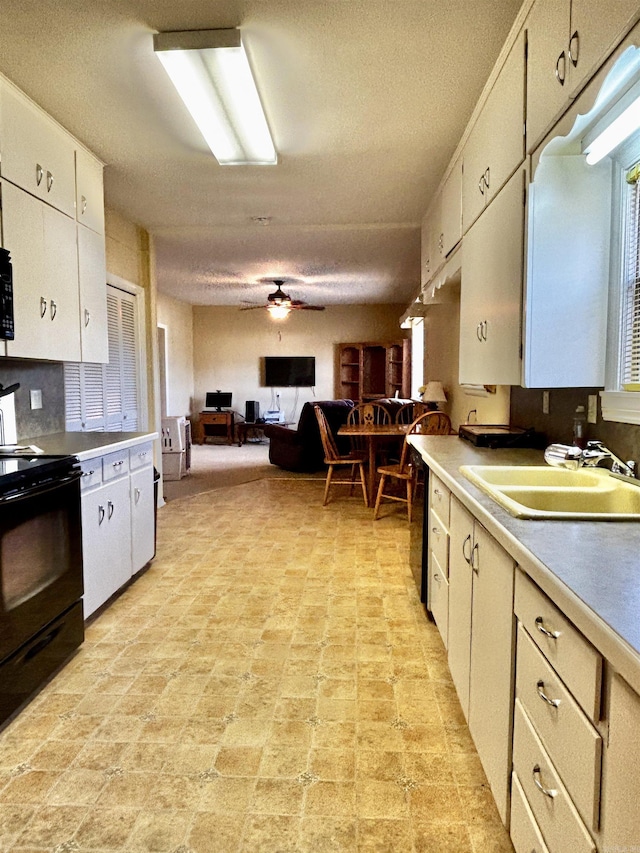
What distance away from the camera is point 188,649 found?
91.2 inches

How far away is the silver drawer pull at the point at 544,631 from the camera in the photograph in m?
0.94

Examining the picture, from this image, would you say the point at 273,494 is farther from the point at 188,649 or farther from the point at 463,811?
the point at 463,811

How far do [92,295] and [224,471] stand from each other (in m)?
3.95

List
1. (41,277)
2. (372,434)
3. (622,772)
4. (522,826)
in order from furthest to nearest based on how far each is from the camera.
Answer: (372,434)
(41,277)
(522,826)
(622,772)

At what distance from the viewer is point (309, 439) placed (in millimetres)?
6520

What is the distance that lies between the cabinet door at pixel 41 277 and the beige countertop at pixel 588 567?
2175 mm

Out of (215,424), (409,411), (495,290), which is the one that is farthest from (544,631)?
(215,424)

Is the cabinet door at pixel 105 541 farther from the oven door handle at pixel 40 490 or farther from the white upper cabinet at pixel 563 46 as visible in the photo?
the white upper cabinet at pixel 563 46

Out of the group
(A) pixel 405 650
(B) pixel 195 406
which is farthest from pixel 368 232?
(B) pixel 195 406

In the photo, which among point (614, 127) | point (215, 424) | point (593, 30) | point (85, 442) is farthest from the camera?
point (215, 424)

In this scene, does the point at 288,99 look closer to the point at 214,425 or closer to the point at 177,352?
the point at 177,352

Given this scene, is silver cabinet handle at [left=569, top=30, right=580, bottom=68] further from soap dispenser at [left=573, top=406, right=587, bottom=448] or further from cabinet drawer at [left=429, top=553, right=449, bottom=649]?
cabinet drawer at [left=429, top=553, right=449, bottom=649]

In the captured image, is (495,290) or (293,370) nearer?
(495,290)

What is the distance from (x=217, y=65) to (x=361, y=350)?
7.31 metres
